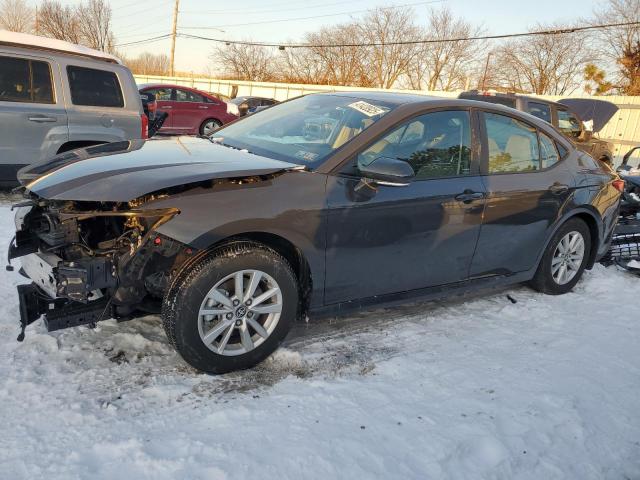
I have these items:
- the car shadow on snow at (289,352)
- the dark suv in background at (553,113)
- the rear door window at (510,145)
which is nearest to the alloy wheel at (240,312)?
the car shadow on snow at (289,352)

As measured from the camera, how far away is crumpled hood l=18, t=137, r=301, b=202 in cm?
271

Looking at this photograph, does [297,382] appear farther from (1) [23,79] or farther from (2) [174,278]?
(1) [23,79]

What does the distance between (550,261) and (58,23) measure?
56981 mm

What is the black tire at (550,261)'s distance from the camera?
459 centimetres

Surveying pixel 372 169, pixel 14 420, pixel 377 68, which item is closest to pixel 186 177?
pixel 372 169

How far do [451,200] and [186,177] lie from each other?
1833mm

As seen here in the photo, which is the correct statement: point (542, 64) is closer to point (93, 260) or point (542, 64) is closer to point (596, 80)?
point (596, 80)

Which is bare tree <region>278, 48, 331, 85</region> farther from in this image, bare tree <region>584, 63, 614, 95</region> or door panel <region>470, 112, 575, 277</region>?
door panel <region>470, 112, 575, 277</region>

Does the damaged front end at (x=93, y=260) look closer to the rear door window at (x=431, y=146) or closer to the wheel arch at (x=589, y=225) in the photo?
the rear door window at (x=431, y=146)

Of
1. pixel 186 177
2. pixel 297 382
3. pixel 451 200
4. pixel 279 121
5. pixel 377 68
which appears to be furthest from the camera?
pixel 377 68

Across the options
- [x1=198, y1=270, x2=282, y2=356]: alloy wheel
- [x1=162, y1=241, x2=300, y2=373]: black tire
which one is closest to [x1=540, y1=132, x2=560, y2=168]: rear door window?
[x1=162, y1=241, x2=300, y2=373]: black tire

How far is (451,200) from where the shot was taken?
→ 12.1 feet

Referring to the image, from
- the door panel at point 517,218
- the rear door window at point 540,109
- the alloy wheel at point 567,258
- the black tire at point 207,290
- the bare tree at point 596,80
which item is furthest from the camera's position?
the bare tree at point 596,80

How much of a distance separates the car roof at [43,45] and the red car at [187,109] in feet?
27.1
